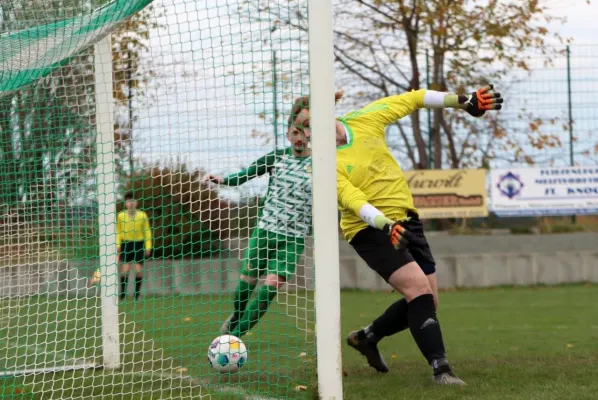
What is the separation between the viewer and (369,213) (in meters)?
5.14

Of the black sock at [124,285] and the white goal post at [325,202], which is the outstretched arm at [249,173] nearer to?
the white goal post at [325,202]

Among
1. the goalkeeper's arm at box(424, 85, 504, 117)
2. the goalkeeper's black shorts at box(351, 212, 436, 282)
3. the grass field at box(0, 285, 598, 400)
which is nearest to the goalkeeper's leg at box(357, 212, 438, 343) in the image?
the goalkeeper's black shorts at box(351, 212, 436, 282)

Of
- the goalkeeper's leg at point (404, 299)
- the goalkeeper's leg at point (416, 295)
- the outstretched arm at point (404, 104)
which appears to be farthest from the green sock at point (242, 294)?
the outstretched arm at point (404, 104)

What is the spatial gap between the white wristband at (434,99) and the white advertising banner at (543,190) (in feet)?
28.0

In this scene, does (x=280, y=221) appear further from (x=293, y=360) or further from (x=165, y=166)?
(x=165, y=166)

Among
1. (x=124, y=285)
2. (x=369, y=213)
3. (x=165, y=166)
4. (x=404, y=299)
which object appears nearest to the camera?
(x=369, y=213)

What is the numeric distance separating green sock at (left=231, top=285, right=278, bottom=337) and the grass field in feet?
0.49

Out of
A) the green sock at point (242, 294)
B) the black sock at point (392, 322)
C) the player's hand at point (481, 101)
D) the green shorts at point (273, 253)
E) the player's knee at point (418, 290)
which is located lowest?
the black sock at point (392, 322)

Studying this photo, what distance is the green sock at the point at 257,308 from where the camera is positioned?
20.6ft

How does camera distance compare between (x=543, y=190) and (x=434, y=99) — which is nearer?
(x=434, y=99)

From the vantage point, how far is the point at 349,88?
47.6 feet

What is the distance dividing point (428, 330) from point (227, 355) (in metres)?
1.29

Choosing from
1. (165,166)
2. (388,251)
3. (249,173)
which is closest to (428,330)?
(388,251)

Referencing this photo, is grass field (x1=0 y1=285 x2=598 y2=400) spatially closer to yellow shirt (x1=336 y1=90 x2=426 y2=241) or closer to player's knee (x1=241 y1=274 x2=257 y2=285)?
player's knee (x1=241 y1=274 x2=257 y2=285)
